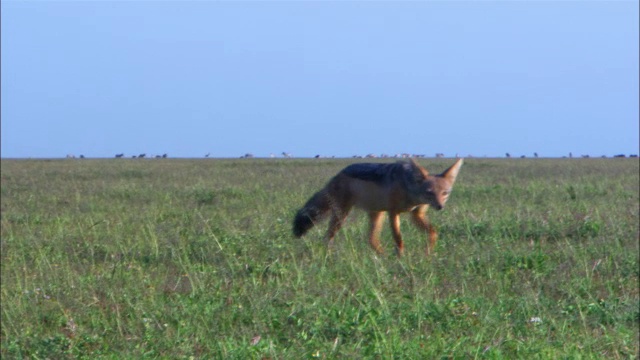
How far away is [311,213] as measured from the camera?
801cm

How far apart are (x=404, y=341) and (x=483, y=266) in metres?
2.22

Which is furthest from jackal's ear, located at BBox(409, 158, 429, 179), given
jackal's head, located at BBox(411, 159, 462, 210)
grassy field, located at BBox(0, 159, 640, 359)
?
grassy field, located at BBox(0, 159, 640, 359)

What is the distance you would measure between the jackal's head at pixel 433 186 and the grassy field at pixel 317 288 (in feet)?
1.25

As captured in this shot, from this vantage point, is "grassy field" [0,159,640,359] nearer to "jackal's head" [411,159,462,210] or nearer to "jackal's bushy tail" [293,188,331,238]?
"jackal's bushy tail" [293,188,331,238]

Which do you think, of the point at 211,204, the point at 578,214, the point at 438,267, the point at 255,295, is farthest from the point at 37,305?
the point at 211,204

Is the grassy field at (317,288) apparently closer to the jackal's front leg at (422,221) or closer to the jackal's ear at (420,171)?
the jackal's front leg at (422,221)

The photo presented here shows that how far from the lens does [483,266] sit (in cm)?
681

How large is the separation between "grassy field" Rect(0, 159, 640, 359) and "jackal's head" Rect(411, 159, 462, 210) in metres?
0.38

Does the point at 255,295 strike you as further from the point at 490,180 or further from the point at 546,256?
the point at 490,180

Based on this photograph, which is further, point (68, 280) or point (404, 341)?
point (68, 280)

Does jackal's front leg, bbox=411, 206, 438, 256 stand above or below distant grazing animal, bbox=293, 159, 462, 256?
below

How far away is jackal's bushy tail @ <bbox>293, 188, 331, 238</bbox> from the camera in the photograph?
7.88m

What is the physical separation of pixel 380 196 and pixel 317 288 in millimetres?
2257

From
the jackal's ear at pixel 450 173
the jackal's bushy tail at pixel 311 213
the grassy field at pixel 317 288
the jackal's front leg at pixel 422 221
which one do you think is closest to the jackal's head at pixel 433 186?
the jackal's ear at pixel 450 173
